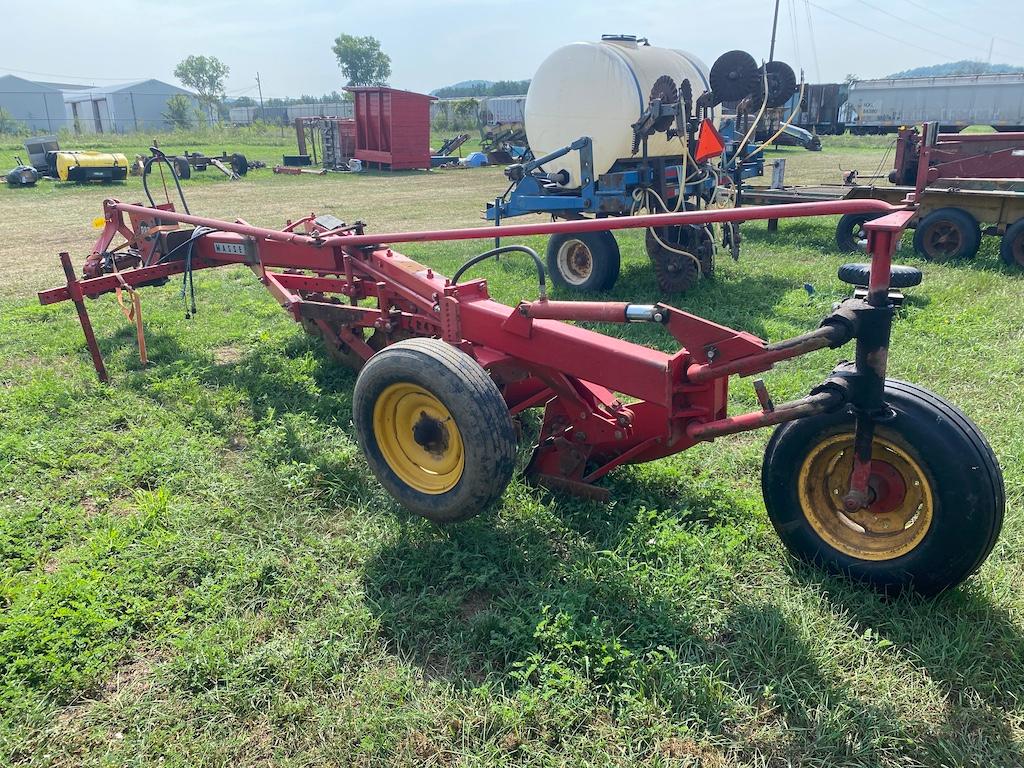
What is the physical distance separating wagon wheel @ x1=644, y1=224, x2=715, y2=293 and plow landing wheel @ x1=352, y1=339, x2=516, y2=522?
4.61 m

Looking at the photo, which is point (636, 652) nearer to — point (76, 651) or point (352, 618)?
point (352, 618)

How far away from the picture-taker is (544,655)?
2.62m

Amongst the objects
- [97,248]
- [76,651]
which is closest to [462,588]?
[76,651]

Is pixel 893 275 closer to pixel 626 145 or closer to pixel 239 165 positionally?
pixel 626 145

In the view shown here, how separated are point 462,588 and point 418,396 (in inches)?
34.6

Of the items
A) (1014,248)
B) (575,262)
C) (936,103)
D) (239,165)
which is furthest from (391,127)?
(936,103)

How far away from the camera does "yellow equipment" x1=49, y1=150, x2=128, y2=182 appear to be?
19.6 m

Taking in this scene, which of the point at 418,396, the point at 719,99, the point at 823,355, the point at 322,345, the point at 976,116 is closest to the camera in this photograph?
the point at 418,396

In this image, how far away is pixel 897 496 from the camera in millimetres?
2721

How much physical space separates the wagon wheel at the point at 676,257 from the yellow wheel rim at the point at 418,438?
458cm

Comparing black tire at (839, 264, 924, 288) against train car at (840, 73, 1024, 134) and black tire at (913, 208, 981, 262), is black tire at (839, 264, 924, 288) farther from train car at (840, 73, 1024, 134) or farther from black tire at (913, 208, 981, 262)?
train car at (840, 73, 1024, 134)

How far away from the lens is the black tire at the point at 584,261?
7637 millimetres

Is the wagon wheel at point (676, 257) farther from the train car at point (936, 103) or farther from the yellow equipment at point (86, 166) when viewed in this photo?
the train car at point (936, 103)

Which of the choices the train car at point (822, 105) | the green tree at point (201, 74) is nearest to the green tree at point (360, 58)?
the green tree at point (201, 74)
